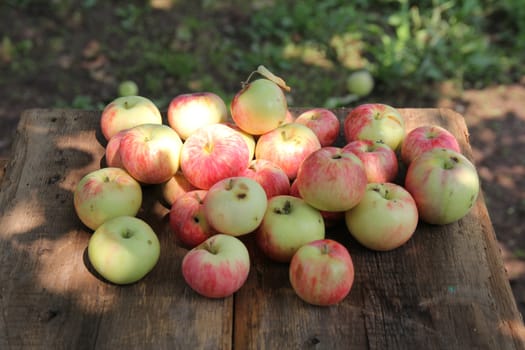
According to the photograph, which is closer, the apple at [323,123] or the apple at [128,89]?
the apple at [323,123]

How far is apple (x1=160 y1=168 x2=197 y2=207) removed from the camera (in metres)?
1.97

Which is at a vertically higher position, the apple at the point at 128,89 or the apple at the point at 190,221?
the apple at the point at 190,221

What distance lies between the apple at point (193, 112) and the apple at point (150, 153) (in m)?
0.14

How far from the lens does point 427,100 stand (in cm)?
392

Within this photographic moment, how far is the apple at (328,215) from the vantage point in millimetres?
1874

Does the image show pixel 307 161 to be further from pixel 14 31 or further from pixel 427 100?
pixel 14 31

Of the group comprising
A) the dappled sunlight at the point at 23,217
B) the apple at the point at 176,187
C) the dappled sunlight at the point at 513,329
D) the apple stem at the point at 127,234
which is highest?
the apple stem at the point at 127,234

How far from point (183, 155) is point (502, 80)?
2.95m

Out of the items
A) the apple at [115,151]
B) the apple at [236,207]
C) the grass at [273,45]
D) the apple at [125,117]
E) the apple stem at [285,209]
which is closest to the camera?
the apple at [236,207]

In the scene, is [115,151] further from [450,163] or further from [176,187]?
[450,163]

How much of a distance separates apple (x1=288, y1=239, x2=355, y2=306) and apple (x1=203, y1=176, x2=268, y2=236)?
170mm

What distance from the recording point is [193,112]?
2062mm

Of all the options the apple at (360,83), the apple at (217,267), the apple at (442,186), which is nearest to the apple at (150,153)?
the apple at (217,267)

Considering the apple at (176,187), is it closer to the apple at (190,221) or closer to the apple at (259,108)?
the apple at (190,221)
